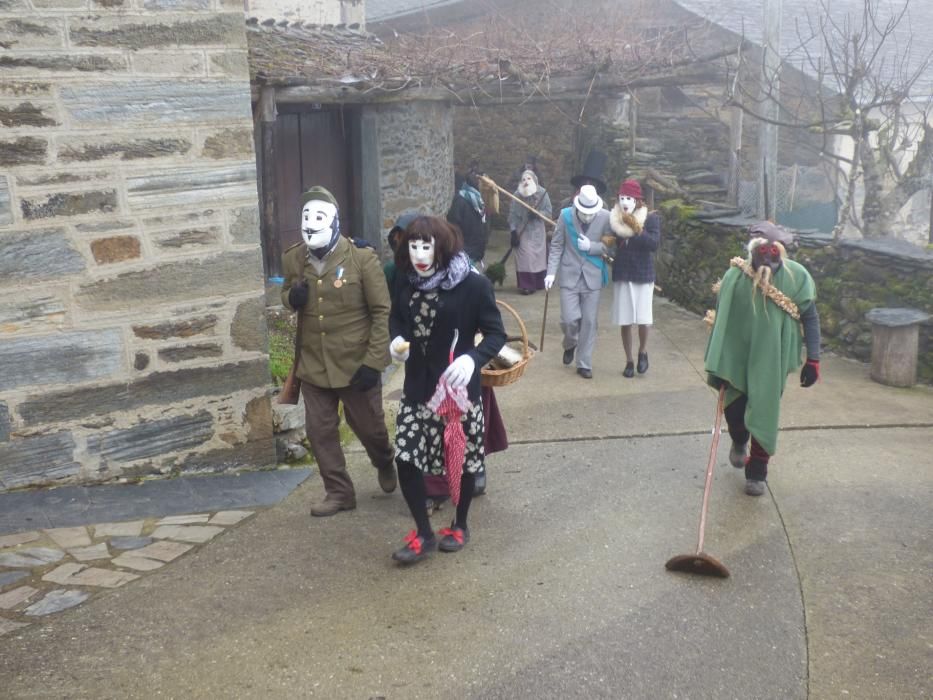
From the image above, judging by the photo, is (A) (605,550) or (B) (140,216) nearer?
(A) (605,550)

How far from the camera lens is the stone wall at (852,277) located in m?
8.34

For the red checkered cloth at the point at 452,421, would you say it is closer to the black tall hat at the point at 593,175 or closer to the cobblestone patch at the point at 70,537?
the cobblestone patch at the point at 70,537

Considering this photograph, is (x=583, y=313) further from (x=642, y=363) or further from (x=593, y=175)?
(x=593, y=175)

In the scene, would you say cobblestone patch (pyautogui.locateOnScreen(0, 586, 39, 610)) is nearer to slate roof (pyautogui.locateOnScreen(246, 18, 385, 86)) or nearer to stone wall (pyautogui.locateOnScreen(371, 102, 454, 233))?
slate roof (pyautogui.locateOnScreen(246, 18, 385, 86))

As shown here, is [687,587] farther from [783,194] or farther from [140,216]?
[783,194]

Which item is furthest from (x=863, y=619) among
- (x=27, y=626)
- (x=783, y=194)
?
(x=783, y=194)

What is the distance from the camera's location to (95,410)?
18.8 ft

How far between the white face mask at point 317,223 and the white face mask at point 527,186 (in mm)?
6760

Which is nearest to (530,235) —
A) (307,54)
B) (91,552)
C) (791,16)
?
(307,54)

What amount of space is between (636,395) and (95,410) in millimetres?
3933

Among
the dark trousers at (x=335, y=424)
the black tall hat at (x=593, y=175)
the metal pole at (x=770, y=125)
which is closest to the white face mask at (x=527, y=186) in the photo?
the black tall hat at (x=593, y=175)

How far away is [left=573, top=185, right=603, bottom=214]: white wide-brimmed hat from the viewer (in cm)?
820

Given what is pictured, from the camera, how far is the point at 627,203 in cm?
814

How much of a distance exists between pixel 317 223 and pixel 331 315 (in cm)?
47
